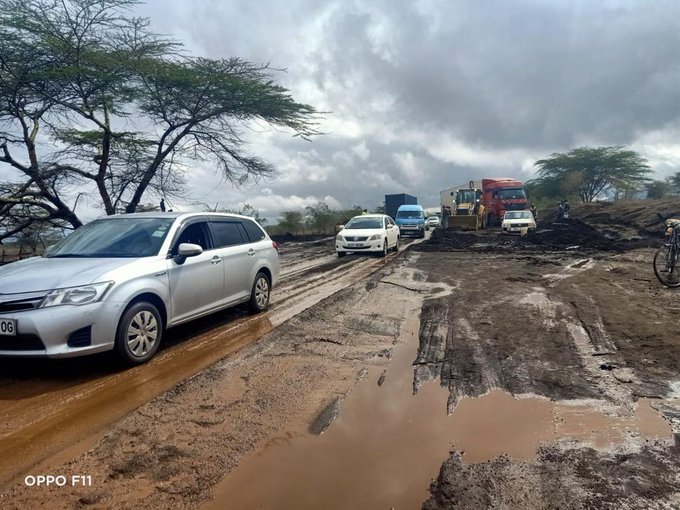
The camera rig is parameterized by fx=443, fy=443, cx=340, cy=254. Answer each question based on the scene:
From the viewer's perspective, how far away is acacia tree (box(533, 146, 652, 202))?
43219mm

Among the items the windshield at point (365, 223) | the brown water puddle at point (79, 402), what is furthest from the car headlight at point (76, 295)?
the windshield at point (365, 223)

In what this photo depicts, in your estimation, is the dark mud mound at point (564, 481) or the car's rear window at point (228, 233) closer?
the dark mud mound at point (564, 481)

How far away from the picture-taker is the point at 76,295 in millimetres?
4199

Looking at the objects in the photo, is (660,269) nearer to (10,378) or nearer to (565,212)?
(10,378)

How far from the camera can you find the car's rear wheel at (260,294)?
23.1 ft

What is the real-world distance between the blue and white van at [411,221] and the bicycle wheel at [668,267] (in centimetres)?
1759

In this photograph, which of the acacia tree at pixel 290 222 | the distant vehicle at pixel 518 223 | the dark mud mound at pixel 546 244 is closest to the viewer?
the dark mud mound at pixel 546 244

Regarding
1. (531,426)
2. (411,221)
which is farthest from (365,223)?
(531,426)

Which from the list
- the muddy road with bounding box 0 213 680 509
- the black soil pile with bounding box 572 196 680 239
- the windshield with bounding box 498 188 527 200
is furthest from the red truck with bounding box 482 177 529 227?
the muddy road with bounding box 0 213 680 509

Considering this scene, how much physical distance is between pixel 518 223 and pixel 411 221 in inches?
235

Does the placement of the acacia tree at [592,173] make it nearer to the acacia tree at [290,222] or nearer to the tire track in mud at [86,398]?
the acacia tree at [290,222]

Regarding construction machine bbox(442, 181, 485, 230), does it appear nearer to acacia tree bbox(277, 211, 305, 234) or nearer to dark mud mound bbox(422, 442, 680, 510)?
acacia tree bbox(277, 211, 305, 234)

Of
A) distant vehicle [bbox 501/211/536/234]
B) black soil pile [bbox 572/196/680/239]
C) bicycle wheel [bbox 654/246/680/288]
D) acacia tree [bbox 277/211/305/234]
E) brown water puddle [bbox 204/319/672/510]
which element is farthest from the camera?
acacia tree [bbox 277/211/305/234]

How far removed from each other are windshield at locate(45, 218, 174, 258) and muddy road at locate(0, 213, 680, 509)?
131 cm
